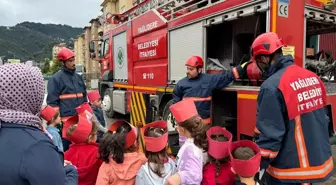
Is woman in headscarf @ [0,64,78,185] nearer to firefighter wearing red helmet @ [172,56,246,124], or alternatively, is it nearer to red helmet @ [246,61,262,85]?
red helmet @ [246,61,262,85]

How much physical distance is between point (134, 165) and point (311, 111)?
132 centimetres

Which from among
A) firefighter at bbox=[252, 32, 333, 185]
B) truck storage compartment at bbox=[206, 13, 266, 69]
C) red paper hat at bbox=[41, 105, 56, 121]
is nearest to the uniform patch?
firefighter at bbox=[252, 32, 333, 185]

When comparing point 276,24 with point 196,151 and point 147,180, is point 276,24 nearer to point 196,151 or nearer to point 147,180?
point 196,151

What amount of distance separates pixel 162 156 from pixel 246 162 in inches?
23.0

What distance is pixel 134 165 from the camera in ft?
6.96

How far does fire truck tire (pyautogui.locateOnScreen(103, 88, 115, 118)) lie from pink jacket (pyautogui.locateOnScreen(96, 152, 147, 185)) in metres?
6.73

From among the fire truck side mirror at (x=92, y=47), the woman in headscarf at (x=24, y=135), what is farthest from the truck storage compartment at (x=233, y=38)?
the fire truck side mirror at (x=92, y=47)

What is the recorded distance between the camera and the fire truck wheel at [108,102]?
29.1 feet

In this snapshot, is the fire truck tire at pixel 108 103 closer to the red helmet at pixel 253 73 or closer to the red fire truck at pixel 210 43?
the red fire truck at pixel 210 43

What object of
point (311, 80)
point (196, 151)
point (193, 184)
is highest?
point (311, 80)

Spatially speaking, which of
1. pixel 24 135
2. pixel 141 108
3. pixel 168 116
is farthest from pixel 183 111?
pixel 141 108

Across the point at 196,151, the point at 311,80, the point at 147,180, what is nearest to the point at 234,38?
the point at 311,80

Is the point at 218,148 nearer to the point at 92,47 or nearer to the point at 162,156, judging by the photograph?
the point at 162,156

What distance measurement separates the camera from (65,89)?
3.81 metres
